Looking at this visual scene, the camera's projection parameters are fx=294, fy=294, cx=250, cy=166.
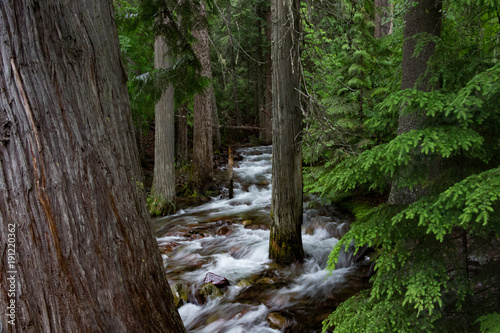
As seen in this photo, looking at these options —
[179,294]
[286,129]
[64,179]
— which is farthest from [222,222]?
[64,179]

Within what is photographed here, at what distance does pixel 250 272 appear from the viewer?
222 inches

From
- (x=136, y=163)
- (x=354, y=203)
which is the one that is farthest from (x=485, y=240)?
(x=354, y=203)

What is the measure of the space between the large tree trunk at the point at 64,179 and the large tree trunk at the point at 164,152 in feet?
22.2

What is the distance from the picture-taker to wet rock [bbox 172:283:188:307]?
473 centimetres

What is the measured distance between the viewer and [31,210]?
69.6 inches

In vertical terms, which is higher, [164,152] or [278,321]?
[164,152]

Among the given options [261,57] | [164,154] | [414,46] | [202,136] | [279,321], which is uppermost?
[261,57]

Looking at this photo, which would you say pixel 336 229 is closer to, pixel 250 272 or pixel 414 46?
pixel 250 272

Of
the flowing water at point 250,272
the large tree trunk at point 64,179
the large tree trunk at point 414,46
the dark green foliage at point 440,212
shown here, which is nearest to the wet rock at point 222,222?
the flowing water at point 250,272

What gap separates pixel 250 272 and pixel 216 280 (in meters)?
0.72

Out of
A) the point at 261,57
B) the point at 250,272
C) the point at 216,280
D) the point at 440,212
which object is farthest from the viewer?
the point at 261,57

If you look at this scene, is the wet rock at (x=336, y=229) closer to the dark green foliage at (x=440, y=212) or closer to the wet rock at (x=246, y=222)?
the wet rock at (x=246, y=222)

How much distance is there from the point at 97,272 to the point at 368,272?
4.87m

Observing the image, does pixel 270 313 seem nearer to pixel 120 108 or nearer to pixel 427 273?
pixel 427 273
